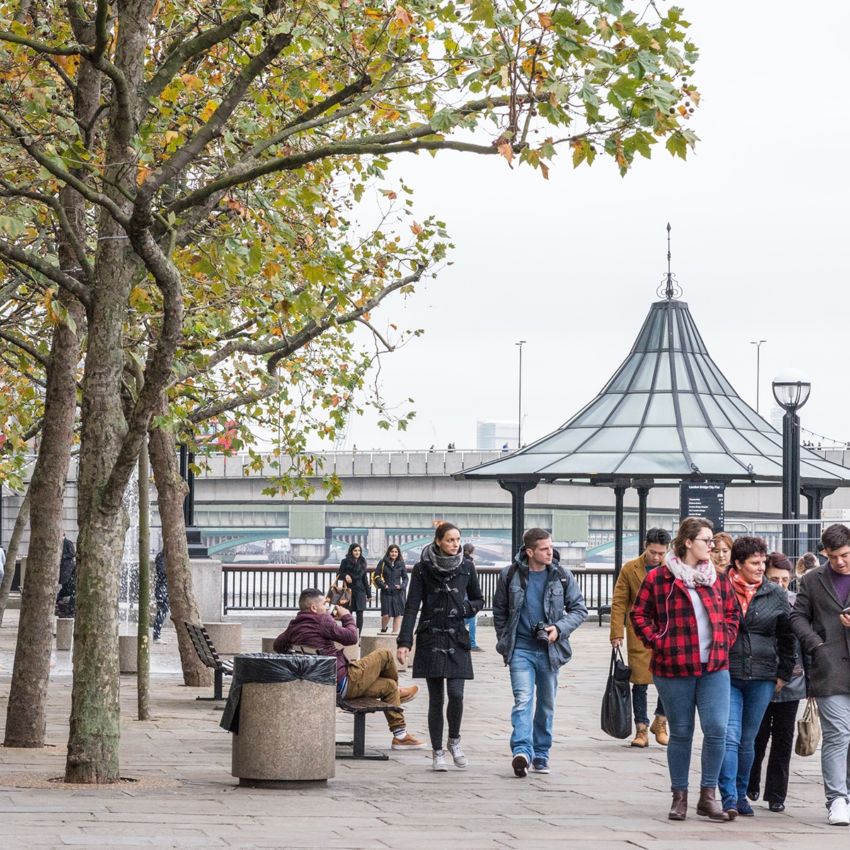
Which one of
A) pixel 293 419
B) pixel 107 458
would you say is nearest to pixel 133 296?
pixel 107 458

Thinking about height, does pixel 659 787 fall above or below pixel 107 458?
below

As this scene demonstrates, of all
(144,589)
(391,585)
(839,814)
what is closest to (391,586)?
(391,585)

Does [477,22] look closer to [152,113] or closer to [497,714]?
[152,113]

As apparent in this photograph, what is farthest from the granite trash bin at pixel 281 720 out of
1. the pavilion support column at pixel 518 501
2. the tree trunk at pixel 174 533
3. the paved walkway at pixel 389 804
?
the pavilion support column at pixel 518 501

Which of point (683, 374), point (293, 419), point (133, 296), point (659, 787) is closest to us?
point (659, 787)

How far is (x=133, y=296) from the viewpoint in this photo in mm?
12367

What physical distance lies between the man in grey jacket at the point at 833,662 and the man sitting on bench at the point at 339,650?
12.4 feet

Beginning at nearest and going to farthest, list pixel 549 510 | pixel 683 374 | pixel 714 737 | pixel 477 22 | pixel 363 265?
1. pixel 714 737
2. pixel 477 22
3. pixel 363 265
4. pixel 683 374
5. pixel 549 510

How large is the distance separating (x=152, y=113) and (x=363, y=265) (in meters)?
3.02

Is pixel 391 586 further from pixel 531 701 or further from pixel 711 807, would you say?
pixel 711 807

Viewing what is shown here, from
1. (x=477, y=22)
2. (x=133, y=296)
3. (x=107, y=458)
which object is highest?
(x=477, y=22)

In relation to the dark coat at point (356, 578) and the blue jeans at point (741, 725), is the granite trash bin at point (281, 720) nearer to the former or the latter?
the blue jeans at point (741, 725)

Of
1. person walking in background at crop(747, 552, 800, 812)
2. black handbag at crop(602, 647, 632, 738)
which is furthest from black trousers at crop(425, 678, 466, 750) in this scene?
person walking in background at crop(747, 552, 800, 812)

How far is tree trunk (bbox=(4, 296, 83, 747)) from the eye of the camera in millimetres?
12812
